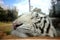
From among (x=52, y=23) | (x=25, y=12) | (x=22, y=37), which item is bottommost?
(x=22, y=37)

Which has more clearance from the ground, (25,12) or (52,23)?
(25,12)

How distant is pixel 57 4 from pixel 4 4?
26.2 inches

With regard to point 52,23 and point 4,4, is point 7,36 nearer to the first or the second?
point 4,4

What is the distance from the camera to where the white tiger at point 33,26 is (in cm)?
158

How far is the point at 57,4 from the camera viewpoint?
158 centimetres

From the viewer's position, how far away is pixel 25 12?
1.60 meters

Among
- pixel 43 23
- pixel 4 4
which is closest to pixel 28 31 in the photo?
pixel 43 23

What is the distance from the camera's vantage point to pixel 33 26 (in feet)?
5.23

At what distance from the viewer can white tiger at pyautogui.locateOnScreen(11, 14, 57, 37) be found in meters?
1.58

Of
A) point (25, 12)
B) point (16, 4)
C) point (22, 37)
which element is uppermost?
point (16, 4)

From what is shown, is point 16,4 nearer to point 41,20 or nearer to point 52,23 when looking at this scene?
point 41,20

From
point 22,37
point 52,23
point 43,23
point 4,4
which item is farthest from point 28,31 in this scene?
point 4,4

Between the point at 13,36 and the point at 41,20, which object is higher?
the point at 41,20

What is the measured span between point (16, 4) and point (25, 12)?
15cm
